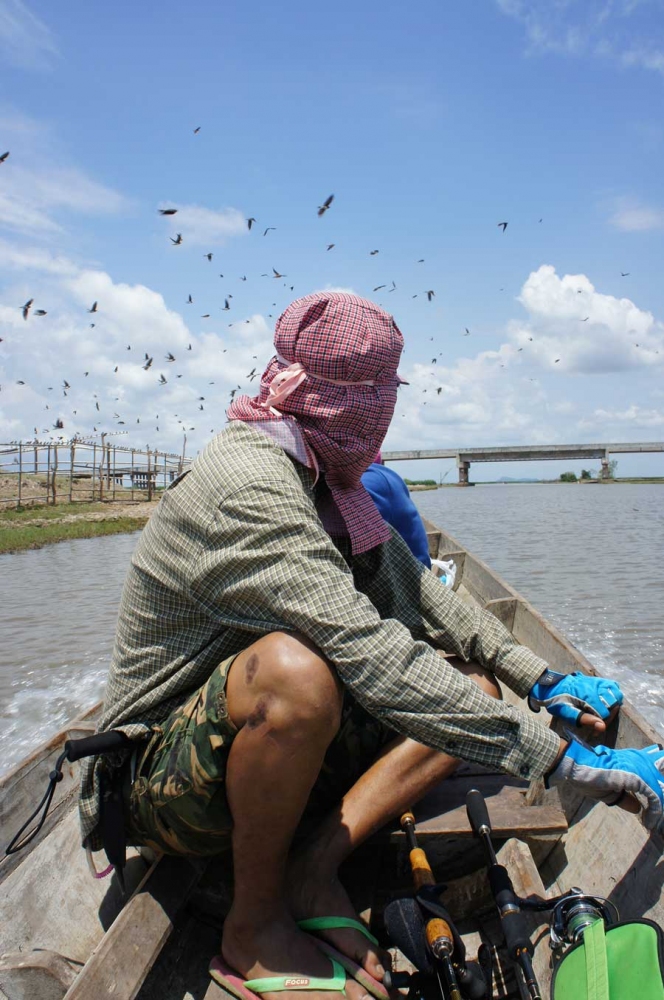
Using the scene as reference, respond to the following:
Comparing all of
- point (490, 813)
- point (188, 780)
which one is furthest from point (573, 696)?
point (188, 780)

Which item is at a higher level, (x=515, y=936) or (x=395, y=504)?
(x=395, y=504)

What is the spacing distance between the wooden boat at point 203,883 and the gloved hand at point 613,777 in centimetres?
19

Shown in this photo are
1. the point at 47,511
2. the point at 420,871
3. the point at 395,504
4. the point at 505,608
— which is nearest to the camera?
the point at 420,871

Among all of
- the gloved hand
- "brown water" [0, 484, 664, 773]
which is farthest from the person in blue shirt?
"brown water" [0, 484, 664, 773]

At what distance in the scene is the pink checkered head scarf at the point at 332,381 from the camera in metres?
1.81

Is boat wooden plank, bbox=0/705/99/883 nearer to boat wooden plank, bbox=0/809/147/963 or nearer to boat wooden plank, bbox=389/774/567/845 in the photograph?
boat wooden plank, bbox=0/809/147/963

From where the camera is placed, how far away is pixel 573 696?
217 cm

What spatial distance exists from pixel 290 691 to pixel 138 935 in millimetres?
674

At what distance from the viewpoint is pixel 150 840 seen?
1.70 meters

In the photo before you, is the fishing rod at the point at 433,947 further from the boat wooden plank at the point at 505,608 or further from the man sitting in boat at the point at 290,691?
the boat wooden plank at the point at 505,608

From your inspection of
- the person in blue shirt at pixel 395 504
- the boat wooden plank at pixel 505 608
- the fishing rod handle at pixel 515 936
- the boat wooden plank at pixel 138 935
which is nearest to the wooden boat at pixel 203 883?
the boat wooden plank at pixel 138 935

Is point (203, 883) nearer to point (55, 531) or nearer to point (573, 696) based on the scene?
point (573, 696)

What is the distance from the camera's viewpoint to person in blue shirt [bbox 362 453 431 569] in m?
3.38

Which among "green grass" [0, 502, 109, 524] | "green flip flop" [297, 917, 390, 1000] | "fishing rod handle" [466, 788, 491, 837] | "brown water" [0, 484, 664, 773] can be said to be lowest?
"green grass" [0, 502, 109, 524]
